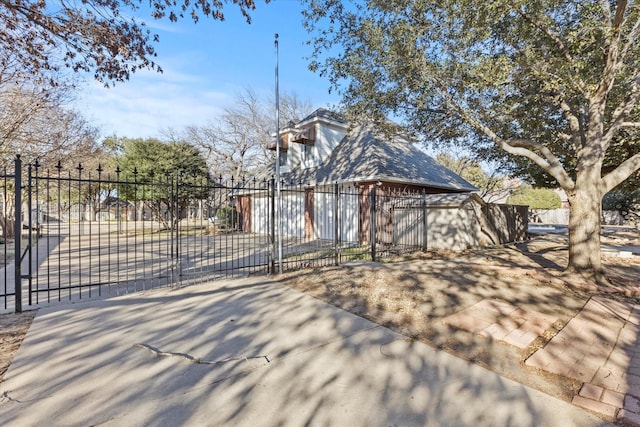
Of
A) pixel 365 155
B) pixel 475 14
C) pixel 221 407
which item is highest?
pixel 475 14

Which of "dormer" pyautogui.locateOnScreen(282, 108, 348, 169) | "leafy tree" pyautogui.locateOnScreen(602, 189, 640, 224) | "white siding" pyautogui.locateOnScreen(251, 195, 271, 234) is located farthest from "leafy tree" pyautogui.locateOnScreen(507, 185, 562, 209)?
"white siding" pyautogui.locateOnScreen(251, 195, 271, 234)

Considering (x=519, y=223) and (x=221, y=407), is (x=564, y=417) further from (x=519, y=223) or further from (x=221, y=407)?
(x=519, y=223)

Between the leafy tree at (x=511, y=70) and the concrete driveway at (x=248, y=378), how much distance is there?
4674 millimetres

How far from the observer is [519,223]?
44.2 feet

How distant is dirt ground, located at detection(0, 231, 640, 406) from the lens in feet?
10.4

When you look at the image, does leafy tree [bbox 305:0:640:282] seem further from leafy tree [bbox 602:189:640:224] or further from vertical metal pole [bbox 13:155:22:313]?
leafy tree [bbox 602:189:640:224]

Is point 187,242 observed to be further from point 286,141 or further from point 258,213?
point 286,141

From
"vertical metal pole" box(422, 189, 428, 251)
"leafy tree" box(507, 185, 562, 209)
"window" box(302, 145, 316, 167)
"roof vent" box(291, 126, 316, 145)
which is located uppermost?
"roof vent" box(291, 126, 316, 145)

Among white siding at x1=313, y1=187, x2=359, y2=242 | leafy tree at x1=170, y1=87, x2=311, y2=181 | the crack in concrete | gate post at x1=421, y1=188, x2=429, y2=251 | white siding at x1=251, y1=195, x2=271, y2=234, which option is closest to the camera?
the crack in concrete

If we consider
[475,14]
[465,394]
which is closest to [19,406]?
[465,394]

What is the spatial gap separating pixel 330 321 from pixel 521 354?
211 centimetres

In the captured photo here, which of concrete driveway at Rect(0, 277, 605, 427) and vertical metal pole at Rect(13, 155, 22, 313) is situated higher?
vertical metal pole at Rect(13, 155, 22, 313)

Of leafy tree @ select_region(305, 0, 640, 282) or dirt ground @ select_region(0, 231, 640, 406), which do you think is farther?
leafy tree @ select_region(305, 0, 640, 282)

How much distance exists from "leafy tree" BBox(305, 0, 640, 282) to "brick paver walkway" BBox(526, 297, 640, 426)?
2134 mm
